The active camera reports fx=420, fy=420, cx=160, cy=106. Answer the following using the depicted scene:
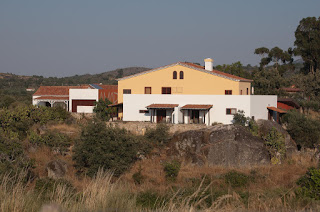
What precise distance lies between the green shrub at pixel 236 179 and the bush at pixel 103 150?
5.63 meters

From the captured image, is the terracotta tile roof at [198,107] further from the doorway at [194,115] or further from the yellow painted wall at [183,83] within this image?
the yellow painted wall at [183,83]

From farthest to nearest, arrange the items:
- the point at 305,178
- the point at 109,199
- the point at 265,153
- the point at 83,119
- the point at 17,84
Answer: the point at 17,84 → the point at 83,119 → the point at 265,153 → the point at 305,178 → the point at 109,199

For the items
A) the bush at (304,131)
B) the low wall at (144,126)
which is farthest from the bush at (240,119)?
the bush at (304,131)

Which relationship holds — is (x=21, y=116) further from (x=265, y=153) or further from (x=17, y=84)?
(x=17, y=84)

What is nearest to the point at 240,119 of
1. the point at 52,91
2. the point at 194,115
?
the point at 194,115

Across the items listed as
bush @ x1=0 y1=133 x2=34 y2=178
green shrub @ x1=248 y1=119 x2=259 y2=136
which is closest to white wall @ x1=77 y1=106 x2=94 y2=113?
bush @ x1=0 y1=133 x2=34 y2=178

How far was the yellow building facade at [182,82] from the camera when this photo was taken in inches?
1410

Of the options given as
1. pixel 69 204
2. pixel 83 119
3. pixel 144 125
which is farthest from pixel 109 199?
pixel 83 119

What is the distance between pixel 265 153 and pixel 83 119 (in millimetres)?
16402

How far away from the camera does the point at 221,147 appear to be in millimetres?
25266

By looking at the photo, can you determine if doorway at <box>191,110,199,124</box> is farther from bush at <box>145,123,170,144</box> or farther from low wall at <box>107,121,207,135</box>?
bush at <box>145,123,170,144</box>

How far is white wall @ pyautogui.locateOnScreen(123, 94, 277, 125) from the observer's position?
32.1 metres

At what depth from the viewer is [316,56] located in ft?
188

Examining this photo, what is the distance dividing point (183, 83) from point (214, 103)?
4.61 metres
